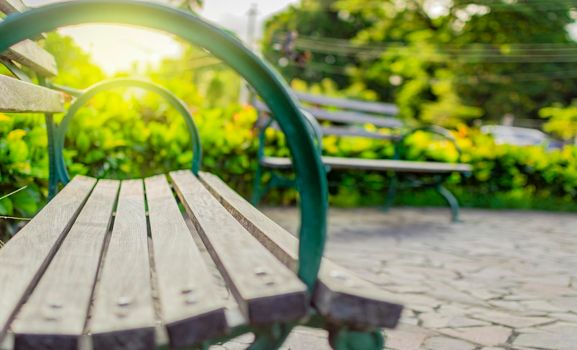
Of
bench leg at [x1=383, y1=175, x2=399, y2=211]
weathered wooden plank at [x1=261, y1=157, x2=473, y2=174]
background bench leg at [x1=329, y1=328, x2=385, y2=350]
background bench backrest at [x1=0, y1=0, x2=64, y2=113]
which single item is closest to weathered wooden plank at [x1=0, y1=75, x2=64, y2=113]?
background bench backrest at [x1=0, y1=0, x2=64, y2=113]

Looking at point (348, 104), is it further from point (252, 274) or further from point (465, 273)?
point (252, 274)

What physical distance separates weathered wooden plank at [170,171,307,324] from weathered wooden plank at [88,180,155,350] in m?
0.15

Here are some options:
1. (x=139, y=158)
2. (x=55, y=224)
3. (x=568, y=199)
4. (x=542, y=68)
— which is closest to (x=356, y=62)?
(x=542, y=68)

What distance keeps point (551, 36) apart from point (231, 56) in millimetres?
28338

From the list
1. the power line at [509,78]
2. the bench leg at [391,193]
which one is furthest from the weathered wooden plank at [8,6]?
the power line at [509,78]

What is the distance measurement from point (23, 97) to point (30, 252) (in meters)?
0.62

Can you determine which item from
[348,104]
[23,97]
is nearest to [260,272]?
[23,97]

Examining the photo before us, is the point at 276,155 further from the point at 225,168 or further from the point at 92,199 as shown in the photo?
the point at 92,199

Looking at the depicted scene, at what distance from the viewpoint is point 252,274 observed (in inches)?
42.7

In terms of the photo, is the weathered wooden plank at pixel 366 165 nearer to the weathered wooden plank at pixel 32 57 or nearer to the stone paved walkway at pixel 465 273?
the stone paved walkway at pixel 465 273

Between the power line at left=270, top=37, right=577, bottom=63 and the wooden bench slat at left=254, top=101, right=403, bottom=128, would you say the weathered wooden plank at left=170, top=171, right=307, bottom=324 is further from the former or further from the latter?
the power line at left=270, top=37, right=577, bottom=63

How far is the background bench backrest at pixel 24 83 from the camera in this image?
1485 mm

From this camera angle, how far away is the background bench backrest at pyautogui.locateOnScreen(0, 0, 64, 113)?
1485 mm

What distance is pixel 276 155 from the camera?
5461mm
